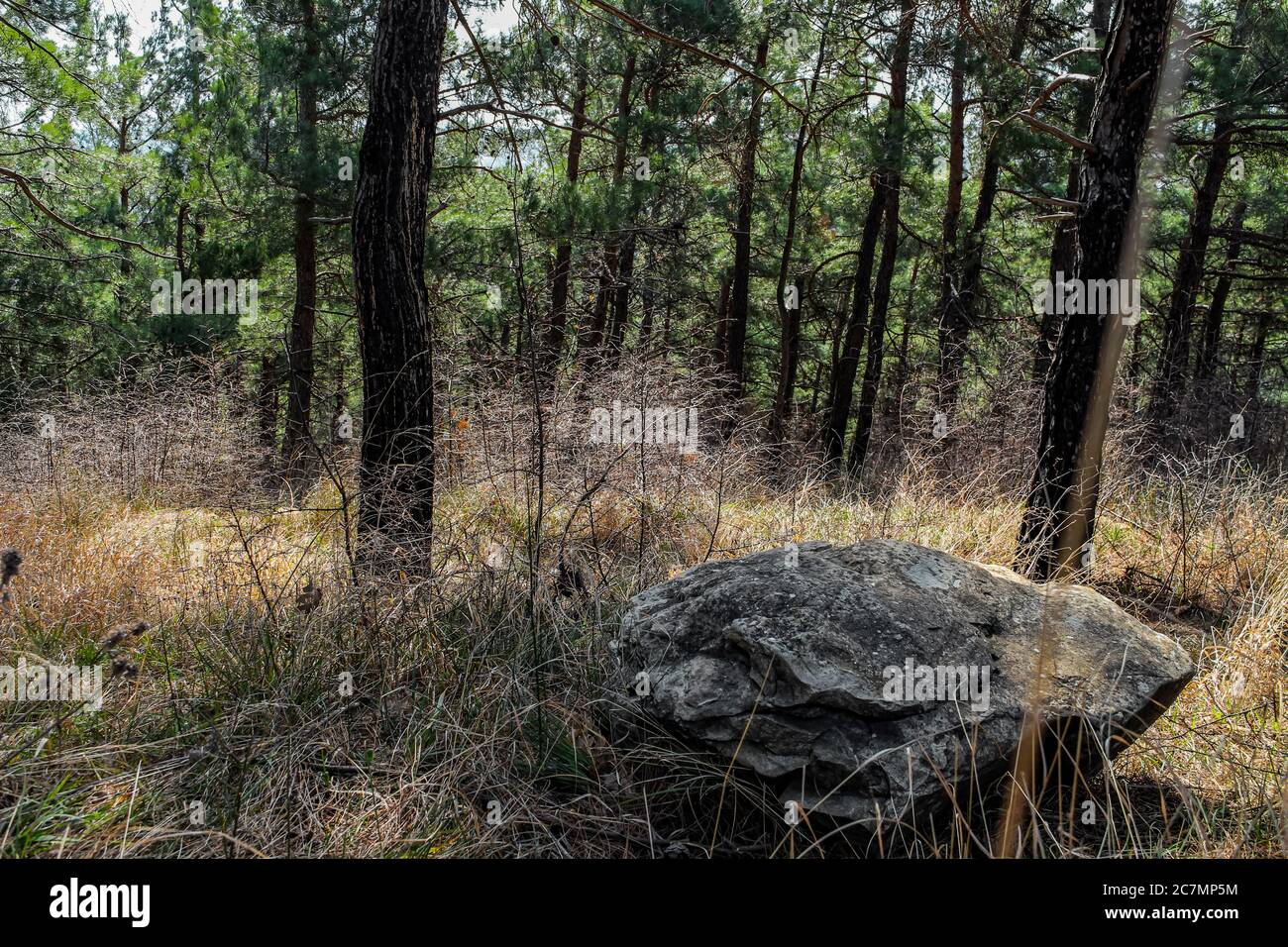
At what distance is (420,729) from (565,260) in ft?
22.3

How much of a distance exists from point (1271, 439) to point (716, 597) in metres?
9.66

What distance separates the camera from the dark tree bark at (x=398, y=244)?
12.7 ft

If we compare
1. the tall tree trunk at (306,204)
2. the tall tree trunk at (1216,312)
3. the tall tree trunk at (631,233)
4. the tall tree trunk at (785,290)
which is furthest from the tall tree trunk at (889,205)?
the tall tree trunk at (306,204)

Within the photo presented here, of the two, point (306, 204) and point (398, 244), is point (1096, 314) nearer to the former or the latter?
point (398, 244)

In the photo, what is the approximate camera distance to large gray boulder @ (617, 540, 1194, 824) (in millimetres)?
→ 2311

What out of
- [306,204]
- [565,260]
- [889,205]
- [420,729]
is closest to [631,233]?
[565,260]

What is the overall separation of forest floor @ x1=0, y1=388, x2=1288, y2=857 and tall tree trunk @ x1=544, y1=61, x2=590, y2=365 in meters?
1.55

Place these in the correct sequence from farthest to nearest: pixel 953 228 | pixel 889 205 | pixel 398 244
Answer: pixel 889 205 → pixel 953 228 → pixel 398 244

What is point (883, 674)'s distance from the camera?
2.42 meters

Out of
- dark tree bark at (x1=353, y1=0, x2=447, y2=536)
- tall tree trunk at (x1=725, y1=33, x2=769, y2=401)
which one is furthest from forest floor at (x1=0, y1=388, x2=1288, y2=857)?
tall tree trunk at (x1=725, y1=33, x2=769, y2=401)

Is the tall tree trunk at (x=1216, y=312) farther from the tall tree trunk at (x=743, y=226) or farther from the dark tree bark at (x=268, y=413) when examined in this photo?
the dark tree bark at (x=268, y=413)

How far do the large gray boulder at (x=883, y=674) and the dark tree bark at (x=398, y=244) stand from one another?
1.70m

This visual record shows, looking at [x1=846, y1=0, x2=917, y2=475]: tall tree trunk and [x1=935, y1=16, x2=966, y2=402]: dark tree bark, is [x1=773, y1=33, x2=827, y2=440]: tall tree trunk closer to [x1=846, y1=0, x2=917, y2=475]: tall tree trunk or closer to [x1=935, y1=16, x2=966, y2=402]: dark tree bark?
[x1=846, y1=0, x2=917, y2=475]: tall tree trunk

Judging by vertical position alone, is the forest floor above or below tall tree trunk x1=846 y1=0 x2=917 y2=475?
below
